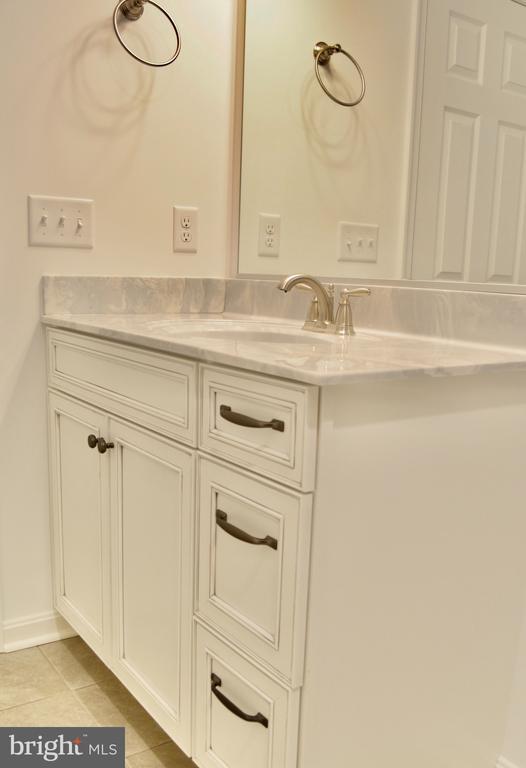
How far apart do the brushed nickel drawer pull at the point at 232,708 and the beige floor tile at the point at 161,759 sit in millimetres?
352

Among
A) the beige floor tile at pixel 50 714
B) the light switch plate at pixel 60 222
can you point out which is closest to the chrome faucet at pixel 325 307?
the light switch plate at pixel 60 222

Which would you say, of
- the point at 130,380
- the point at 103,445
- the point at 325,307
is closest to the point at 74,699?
the point at 103,445

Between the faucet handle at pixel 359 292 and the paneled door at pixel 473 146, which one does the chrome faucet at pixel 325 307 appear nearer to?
the faucet handle at pixel 359 292

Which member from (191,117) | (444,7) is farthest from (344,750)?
(191,117)

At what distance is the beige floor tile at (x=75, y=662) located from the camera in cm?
167

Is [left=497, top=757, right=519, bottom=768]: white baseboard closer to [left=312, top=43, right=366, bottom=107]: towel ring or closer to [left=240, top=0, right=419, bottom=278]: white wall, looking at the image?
[left=240, top=0, right=419, bottom=278]: white wall

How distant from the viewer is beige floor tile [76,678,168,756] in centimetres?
146

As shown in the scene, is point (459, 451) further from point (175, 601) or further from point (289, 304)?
point (289, 304)

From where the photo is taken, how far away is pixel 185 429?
1.18 meters

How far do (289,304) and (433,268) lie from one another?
0.46 metres

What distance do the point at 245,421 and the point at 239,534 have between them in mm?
169

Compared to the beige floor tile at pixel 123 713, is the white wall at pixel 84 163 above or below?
above

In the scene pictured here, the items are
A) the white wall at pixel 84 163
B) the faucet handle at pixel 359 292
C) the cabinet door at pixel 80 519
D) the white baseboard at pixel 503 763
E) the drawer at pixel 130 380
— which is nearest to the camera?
the drawer at pixel 130 380

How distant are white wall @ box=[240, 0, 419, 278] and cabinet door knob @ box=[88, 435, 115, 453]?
0.67 m
